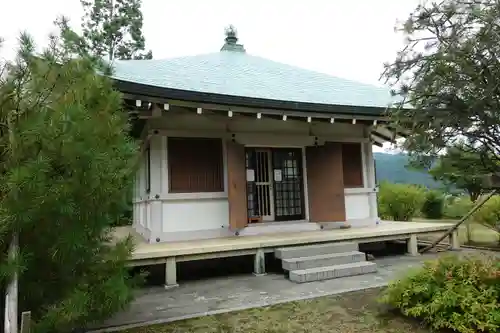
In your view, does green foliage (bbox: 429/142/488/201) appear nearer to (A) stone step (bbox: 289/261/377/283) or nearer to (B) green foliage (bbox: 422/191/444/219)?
(A) stone step (bbox: 289/261/377/283)

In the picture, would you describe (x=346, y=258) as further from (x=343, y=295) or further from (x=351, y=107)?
(x=351, y=107)

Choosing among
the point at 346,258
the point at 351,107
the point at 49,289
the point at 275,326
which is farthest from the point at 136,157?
the point at 351,107

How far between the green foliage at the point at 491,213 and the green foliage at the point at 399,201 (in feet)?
14.0

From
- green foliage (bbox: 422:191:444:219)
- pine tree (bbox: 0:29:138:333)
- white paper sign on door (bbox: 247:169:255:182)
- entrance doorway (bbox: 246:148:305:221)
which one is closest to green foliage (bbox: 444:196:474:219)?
green foliage (bbox: 422:191:444:219)

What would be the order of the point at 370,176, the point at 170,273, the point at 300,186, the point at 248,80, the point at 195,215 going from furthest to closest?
1. the point at 370,176
2. the point at 248,80
3. the point at 300,186
4. the point at 195,215
5. the point at 170,273

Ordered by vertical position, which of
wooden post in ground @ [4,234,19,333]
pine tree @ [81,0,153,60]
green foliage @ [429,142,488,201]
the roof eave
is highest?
pine tree @ [81,0,153,60]

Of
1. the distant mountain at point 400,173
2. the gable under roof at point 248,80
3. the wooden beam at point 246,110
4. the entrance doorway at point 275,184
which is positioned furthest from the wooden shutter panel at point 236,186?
the distant mountain at point 400,173

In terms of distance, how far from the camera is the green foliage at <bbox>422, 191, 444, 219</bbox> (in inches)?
603

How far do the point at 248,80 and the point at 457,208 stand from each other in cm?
1010

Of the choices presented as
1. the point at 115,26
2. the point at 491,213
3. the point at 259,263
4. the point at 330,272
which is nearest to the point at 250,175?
the point at 259,263

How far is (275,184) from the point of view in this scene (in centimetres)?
766

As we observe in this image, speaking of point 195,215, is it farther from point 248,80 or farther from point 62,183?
point 62,183

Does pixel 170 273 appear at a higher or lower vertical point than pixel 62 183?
lower

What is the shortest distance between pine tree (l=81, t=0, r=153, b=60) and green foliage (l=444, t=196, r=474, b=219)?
1934 cm
